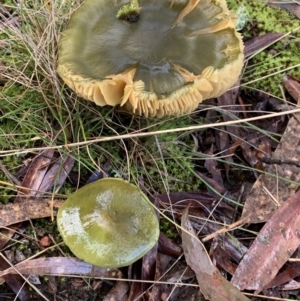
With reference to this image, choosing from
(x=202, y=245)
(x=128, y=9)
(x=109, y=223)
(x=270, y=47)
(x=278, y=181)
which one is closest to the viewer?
(x=109, y=223)

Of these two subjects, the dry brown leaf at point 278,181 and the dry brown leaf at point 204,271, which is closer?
the dry brown leaf at point 204,271

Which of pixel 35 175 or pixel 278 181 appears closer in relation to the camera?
pixel 35 175

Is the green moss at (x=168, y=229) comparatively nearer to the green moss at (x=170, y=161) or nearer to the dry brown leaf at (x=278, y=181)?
the green moss at (x=170, y=161)

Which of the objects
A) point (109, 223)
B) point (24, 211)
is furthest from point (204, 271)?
point (24, 211)

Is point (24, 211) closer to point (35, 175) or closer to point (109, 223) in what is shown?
point (35, 175)

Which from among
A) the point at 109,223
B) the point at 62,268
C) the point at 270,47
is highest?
the point at 270,47

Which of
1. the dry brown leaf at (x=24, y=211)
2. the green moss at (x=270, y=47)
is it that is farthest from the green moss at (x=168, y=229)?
the green moss at (x=270, y=47)
